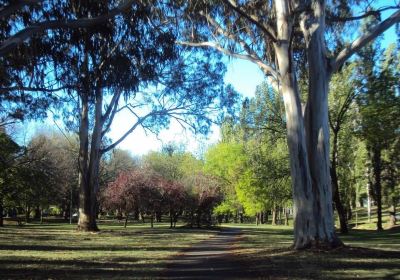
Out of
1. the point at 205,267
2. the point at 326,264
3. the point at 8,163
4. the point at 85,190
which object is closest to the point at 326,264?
the point at 326,264

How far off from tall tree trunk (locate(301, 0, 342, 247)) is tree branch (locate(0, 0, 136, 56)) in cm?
610

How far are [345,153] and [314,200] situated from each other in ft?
76.4

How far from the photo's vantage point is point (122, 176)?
39.6 metres

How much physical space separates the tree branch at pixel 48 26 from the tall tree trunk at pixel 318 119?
6.10 meters

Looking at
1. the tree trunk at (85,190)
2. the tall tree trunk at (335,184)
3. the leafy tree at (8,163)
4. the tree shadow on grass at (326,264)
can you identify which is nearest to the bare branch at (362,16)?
the tree shadow on grass at (326,264)

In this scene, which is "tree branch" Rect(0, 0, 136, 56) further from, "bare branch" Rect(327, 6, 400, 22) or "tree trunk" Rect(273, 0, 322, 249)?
"bare branch" Rect(327, 6, 400, 22)

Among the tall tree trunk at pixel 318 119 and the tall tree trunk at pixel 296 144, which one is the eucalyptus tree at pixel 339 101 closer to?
the tall tree trunk at pixel 318 119

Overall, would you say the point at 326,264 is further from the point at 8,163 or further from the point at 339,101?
the point at 8,163

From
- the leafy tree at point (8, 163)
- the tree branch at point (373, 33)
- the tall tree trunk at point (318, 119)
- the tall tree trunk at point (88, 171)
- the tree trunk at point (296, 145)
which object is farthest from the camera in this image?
the leafy tree at point (8, 163)

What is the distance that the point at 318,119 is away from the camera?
15906mm

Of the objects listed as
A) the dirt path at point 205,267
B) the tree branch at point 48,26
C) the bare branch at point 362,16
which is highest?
the bare branch at point 362,16

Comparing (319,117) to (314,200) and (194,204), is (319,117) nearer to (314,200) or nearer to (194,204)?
(314,200)

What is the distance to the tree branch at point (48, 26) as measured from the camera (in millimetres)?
11535

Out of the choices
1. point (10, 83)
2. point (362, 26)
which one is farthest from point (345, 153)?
point (10, 83)
